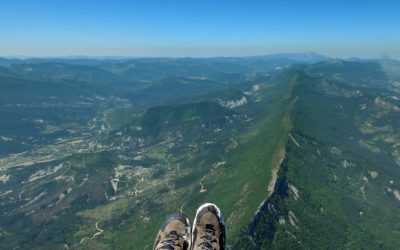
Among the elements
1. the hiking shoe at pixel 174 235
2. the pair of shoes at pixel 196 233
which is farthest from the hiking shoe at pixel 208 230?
the hiking shoe at pixel 174 235

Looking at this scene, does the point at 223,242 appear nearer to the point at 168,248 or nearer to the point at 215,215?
the point at 215,215

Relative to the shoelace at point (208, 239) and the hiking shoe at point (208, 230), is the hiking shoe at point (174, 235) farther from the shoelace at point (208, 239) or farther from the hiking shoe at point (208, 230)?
the shoelace at point (208, 239)

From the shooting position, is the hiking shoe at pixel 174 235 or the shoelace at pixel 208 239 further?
the hiking shoe at pixel 174 235

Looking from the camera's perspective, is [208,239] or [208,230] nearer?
[208,239]

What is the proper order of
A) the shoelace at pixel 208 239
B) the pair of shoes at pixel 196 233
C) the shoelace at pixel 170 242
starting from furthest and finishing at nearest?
the pair of shoes at pixel 196 233, the shoelace at pixel 170 242, the shoelace at pixel 208 239

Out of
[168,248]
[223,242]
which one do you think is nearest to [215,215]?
[223,242]

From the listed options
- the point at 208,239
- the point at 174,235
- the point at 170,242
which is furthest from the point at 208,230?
the point at 170,242

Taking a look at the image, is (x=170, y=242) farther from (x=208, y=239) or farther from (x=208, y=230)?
(x=208, y=230)

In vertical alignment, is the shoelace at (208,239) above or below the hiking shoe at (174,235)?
above
